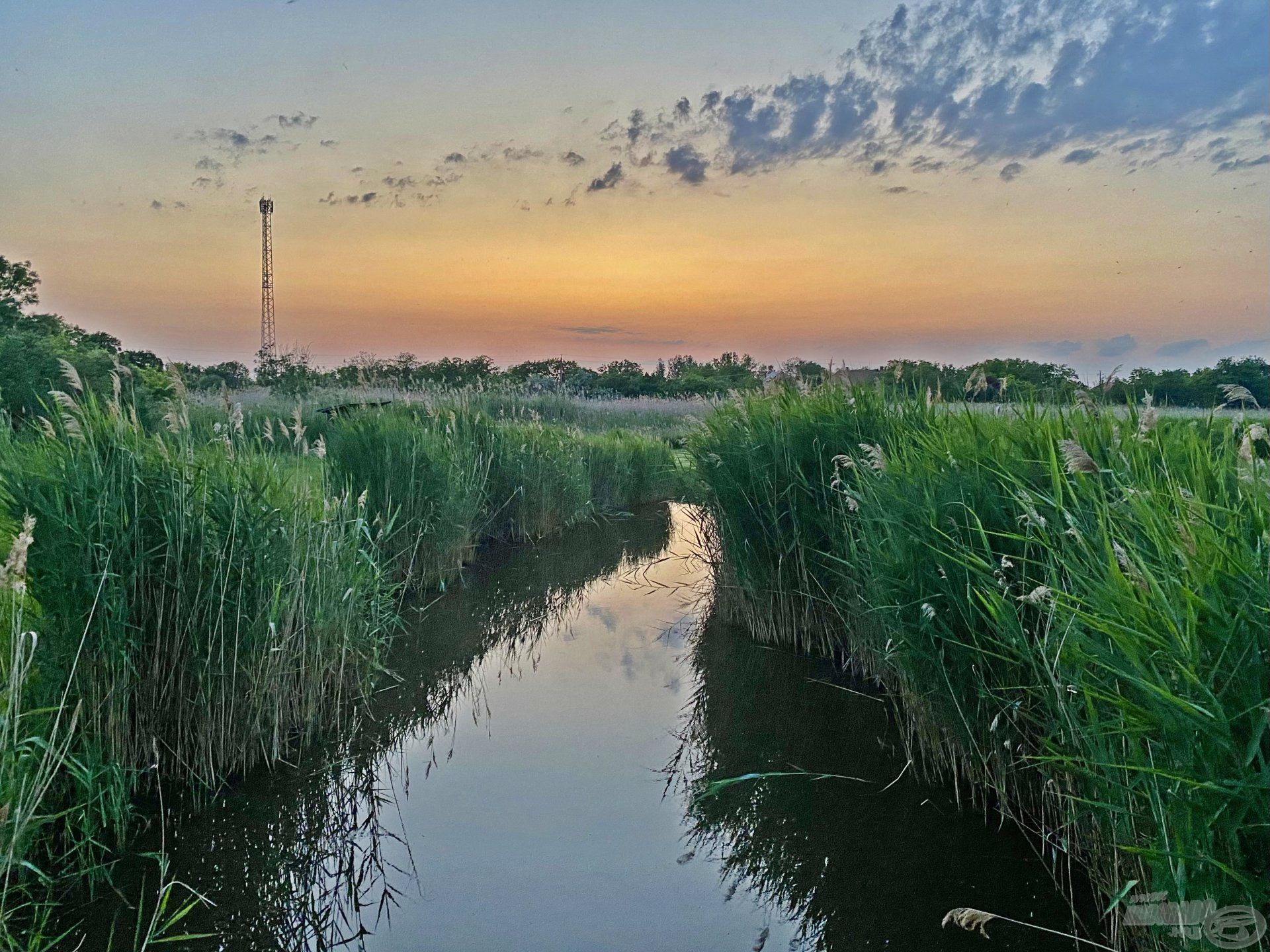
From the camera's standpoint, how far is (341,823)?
3.12 meters

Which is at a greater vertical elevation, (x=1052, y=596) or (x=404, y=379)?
(x=404, y=379)

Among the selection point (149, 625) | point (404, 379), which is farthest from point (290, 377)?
point (149, 625)

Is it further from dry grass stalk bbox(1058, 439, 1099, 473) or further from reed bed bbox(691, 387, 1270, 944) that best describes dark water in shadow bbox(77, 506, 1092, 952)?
dry grass stalk bbox(1058, 439, 1099, 473)

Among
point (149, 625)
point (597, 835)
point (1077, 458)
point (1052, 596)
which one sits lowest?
point (597, 835)

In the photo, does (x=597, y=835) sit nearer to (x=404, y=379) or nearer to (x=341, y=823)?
(x=341, y=823)

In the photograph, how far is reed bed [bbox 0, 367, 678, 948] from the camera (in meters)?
2.57

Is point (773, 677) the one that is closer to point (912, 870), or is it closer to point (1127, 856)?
point (912, 870)

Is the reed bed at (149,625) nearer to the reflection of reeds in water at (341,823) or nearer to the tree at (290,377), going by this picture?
the reflection of reeds in water at (341,823)

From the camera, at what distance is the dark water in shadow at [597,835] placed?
8.38 ft

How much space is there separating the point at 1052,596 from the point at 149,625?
335 cm

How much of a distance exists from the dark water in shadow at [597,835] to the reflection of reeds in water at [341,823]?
10 mm

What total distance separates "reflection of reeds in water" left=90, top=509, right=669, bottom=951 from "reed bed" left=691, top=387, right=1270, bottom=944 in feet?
6.20

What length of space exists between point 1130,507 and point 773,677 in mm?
2850

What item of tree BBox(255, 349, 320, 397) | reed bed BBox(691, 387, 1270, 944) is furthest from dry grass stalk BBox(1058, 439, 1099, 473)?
tree BBox(255, 349, 320, 397)
